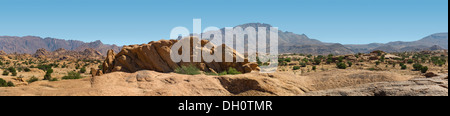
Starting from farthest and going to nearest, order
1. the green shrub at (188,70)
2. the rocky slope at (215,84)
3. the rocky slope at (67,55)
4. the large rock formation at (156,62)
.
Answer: the rocky slope at (67,55), the large rock formation at (156,62), the green shrub at (188,70), the rocky slope at (215,84)

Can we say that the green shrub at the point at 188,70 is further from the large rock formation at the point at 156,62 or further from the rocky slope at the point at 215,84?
the rocky slope at the point at 215,84

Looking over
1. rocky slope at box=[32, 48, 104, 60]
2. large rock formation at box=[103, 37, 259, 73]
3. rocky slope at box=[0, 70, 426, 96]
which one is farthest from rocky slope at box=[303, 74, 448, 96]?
rocky slope at box=[32, 48, 104, 60]

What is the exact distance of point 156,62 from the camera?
20.2 meters

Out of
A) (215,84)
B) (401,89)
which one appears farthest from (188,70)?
(401,89)
